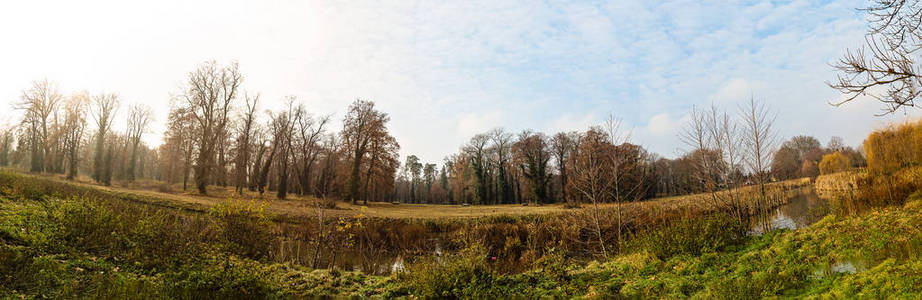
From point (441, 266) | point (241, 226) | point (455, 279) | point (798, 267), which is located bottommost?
point (455, 279)

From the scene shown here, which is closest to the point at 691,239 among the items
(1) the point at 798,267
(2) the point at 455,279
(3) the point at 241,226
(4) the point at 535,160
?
(1) the point at 798,267

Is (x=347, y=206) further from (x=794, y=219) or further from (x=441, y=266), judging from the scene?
(x=794, y=219)

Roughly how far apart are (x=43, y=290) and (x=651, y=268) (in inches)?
447

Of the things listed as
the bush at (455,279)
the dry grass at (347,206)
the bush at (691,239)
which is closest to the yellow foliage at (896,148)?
the dry grass at (347,206)

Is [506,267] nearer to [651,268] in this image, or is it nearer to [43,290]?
[651,268]

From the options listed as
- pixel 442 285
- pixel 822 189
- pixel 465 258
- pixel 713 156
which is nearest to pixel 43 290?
pixel 442 285

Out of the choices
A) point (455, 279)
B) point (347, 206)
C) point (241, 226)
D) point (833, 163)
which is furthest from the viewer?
point (833, 163)

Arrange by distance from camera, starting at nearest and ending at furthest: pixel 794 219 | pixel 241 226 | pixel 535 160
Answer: pixel 241 226
pixel 794 219
pixel 535 160

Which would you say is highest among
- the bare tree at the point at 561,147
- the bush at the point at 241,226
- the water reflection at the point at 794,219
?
the bare tree at the point at 561,147

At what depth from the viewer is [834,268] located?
20.5 ft

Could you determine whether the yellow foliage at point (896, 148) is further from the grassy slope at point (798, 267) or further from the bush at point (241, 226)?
the bush at point (241, 226)

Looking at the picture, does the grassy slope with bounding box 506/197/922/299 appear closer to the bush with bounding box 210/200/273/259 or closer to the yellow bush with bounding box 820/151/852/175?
the bush with bounding box 210/200/273/259

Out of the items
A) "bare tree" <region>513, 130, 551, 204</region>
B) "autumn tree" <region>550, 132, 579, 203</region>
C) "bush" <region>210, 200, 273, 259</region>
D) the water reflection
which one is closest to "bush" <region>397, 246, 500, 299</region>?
"bush" <region>210, 200, 273, 259</region>

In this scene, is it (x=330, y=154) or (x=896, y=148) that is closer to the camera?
(x=896, y=148)
